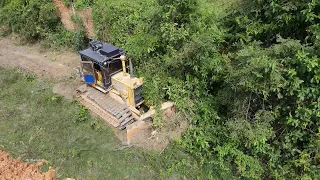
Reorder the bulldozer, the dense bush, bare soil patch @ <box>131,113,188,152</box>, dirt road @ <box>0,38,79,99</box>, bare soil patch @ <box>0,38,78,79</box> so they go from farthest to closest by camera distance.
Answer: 1. the dense bush
2. bare soil patch @ <box>0,38,78,79</box>
3. dirt road @ <box>0,38,79,99</box>
4. the bulldozer
5. bare soil patch @ <box>131,113,188,152</box>

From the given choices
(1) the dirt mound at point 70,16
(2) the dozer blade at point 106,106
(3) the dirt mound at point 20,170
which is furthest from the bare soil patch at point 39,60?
(3) the dirt mound at point 20,170

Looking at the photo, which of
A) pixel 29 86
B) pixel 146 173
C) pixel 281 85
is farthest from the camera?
pixel 29 86

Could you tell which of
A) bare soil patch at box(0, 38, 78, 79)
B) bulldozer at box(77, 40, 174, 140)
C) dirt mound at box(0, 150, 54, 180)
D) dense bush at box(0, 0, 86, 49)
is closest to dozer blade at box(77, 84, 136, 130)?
bulldozer at box(77, 40, 174, 140)

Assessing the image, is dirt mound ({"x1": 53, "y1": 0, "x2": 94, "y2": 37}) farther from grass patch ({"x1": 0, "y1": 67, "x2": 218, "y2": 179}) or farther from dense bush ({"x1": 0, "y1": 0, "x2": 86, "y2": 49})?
grass patch ({"x1": 0, "y1": 67, "x2": 218, "y2": 179})

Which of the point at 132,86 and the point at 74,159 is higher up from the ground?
the point at 132,86

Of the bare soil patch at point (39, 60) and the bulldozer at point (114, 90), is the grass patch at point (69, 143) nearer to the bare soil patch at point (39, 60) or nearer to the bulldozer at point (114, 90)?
the bulldozer at point (114, 90)

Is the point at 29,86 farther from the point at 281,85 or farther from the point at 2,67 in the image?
the point at 281,85

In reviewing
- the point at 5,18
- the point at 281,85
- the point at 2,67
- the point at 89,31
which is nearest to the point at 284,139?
the point at 281,85
